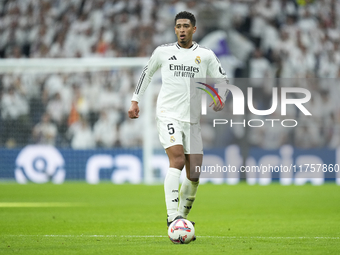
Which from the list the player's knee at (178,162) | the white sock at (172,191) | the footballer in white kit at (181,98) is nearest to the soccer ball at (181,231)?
the white sock at (172,191)

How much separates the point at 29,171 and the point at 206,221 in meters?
8.70

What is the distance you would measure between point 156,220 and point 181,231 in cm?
251

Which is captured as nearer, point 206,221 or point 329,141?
point 206,221

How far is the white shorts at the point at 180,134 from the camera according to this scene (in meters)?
5.88

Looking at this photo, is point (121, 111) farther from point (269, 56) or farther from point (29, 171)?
point (269, 56)

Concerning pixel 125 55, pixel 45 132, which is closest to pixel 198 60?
pixel 45 132

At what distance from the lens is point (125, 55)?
60.7 ft

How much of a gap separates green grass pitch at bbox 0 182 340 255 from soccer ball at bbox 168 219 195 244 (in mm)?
84

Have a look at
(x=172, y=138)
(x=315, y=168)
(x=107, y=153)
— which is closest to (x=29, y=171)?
(x=107, y=153)

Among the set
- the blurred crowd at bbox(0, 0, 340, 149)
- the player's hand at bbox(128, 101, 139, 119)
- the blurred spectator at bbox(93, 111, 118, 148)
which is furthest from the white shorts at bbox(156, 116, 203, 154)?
the blurred spectator at bbox(93, 111, 118, 148)

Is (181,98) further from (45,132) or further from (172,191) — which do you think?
(45,132)

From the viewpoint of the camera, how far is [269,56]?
1784 centimetres

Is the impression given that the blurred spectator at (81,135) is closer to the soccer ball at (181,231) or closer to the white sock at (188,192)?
the white sock at (188,192)

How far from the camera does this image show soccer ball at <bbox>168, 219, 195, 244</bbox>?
547 centimetres
